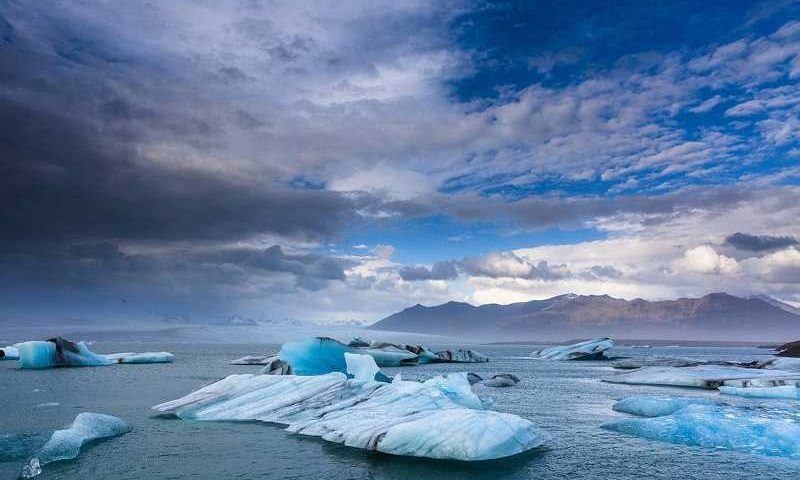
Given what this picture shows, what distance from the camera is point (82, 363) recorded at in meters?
43.4

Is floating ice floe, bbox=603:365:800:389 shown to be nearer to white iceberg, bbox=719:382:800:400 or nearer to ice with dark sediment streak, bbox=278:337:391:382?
white iceberg, bbox=719:382:800:400

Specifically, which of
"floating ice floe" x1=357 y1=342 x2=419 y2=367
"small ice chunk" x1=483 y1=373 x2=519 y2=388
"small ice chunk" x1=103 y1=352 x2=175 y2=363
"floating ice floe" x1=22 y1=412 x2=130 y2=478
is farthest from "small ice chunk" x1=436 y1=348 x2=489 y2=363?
"floating ice floe" x1=22 y1=412 x2=130 y2=478

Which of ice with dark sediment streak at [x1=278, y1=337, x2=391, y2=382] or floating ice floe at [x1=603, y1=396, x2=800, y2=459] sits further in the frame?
ice with dark sediment streak at [x1=278, y1=337, x2=391, y2=382]

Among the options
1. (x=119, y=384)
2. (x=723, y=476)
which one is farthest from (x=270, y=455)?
(x=119, y=384)

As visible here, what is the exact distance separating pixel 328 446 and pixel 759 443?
9654mm

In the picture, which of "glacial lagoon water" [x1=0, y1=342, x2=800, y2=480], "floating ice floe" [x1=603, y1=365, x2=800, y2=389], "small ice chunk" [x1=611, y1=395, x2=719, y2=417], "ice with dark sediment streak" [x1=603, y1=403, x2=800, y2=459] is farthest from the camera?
"floating ice floe" [x1=603, y1=365, x2=800, y2=389]

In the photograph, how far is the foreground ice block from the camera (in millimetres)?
11203

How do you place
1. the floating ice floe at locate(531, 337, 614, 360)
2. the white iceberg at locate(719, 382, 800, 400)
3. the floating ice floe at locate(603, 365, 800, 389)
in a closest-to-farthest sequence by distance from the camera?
the white iceberg at locate(719, 382, 800, 400), the floating ice floe at locate(603, 365, 800, 389), the floating ice floe at locate(531, 337, 614, 360)

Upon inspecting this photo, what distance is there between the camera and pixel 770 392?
22344 millimetres

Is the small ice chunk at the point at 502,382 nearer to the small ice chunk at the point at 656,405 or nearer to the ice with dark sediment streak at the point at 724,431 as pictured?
the small ice chunk at the point at 656,405

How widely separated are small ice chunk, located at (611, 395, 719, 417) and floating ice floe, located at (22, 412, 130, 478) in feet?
50.3

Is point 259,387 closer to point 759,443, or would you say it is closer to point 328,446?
point 328,446

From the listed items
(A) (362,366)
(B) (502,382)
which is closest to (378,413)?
(A) (362,366)

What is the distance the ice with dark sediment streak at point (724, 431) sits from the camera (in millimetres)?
12070
